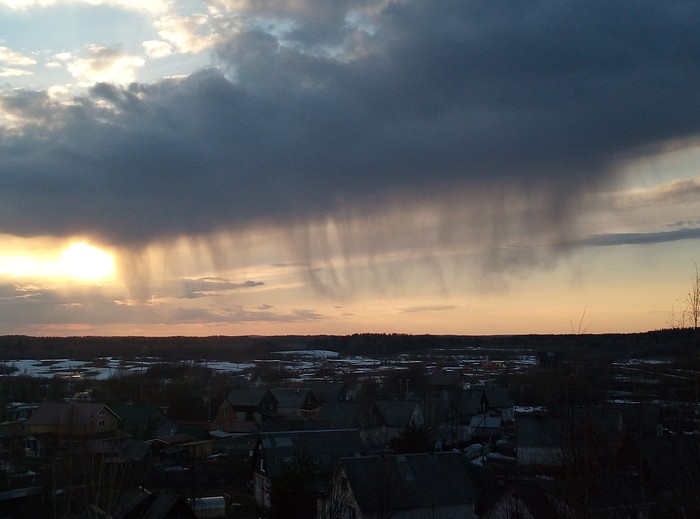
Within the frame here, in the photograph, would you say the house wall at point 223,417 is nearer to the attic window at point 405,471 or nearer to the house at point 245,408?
the house at point 245,408

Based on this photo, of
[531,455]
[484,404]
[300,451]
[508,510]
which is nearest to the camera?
[508,510]

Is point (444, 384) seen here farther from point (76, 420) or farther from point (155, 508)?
point (155, 508)

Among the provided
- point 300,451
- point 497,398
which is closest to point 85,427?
point 300,451

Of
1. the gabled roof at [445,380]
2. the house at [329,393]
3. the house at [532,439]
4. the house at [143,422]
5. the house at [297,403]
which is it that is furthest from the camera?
the gabled roof at [445,380]

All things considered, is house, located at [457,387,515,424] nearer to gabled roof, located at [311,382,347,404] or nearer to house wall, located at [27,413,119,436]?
gabled roof, located at [311,382,347,404]

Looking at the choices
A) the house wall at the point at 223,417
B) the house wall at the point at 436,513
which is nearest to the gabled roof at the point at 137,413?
the house wall at the point at 223,417

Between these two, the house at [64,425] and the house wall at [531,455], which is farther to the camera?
the house at [64,425]
